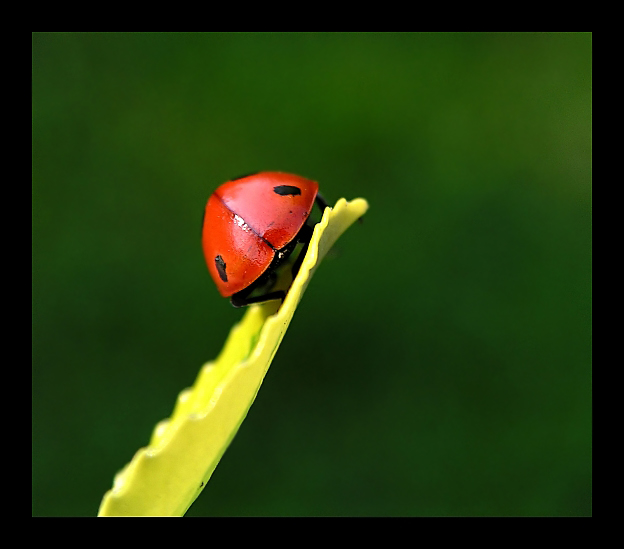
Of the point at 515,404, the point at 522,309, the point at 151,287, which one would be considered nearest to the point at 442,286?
the point at 522,309

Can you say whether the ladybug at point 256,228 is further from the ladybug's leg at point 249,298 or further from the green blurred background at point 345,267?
the green blurred background at point 345,267

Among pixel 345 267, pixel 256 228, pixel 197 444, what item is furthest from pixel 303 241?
pixel 345 267

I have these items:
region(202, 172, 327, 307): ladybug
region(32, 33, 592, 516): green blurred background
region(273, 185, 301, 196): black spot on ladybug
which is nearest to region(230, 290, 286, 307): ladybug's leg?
region(202, 172, 327, 307): ladybug

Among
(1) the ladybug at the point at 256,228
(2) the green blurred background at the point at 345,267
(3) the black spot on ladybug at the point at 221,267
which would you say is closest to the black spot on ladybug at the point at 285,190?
(1) the ladybug at the point at 256,228

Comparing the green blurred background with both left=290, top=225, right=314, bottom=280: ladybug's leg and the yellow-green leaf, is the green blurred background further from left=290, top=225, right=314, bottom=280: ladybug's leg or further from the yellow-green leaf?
the yellow-green leaf

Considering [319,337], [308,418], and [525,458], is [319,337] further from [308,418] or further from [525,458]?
[525,458]

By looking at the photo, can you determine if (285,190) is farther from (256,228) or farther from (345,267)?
(345,267)
